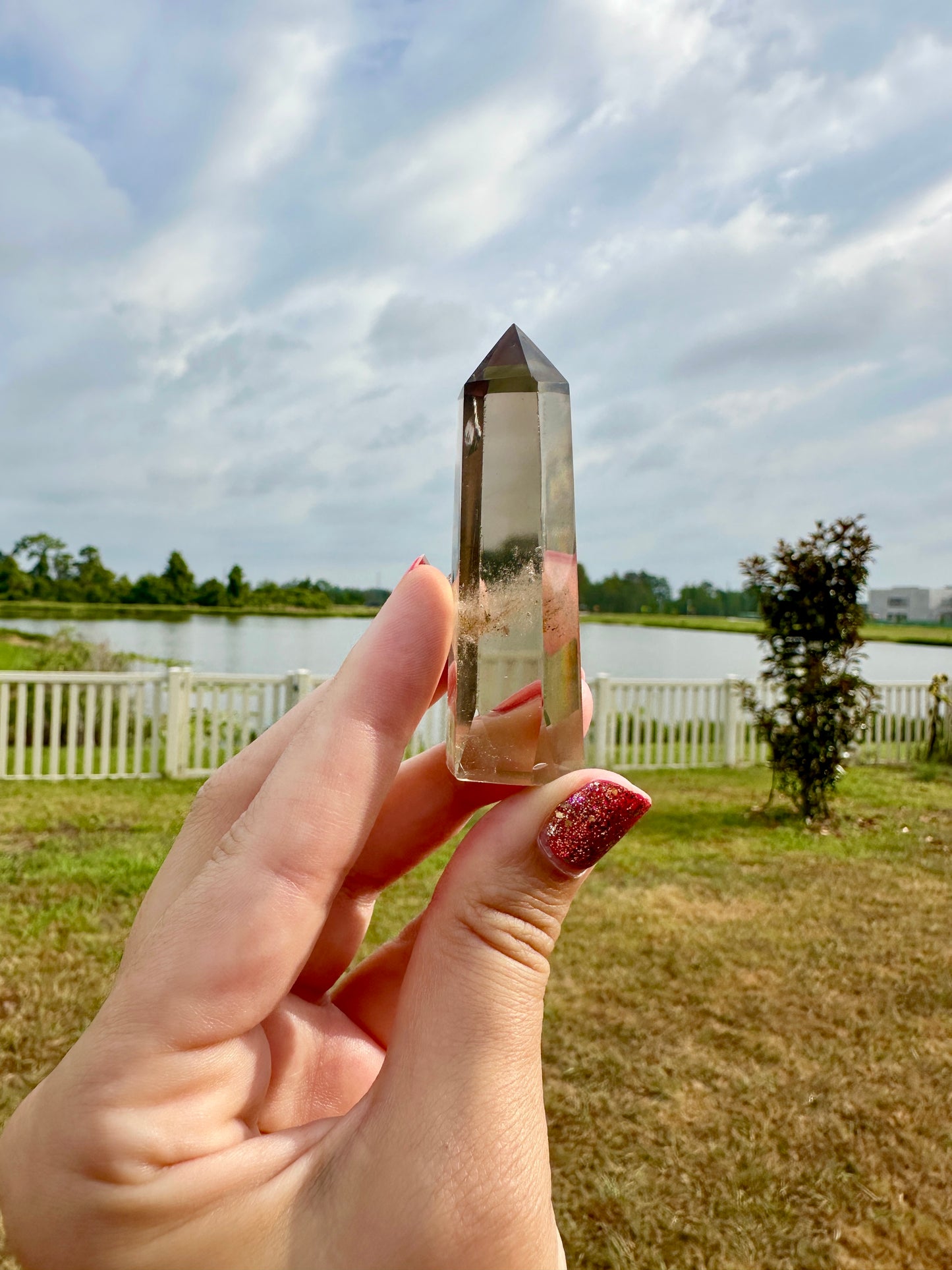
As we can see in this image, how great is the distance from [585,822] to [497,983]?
0.20m

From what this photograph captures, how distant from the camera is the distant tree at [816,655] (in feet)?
26.6

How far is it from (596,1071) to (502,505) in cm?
331

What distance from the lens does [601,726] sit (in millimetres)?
10992

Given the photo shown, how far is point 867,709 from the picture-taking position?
8.21 meters

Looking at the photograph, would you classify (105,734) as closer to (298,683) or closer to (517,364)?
(298,683)

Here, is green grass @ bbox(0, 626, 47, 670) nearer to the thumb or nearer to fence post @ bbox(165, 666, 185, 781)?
fence post @ bbox(165, 666, 185, 781)

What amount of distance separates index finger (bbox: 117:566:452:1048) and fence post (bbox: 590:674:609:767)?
10.1 metres

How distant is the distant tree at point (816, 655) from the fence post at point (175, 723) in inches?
255

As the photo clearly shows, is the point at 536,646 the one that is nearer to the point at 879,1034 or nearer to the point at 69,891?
the point at 879,1034

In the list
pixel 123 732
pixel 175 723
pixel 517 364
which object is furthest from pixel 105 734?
pixel 517 364

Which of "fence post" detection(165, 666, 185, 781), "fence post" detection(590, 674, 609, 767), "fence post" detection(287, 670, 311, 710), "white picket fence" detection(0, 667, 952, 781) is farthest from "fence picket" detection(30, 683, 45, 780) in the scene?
"fence post" detection(590, 674, 609, 767)

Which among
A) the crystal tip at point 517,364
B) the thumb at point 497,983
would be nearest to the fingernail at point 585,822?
the thumb at point 497,983

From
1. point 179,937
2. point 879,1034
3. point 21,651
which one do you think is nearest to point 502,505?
point 179,937

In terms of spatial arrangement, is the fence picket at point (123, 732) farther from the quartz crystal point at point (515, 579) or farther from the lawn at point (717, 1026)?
the quartz crystal point at point (515, 579)
